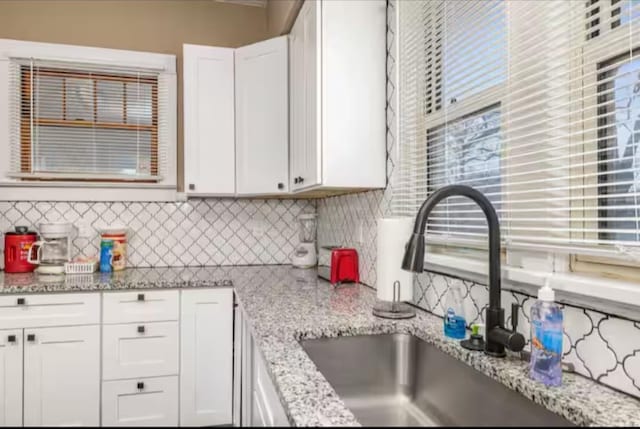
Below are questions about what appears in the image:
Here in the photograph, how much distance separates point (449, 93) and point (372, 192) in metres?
0.70

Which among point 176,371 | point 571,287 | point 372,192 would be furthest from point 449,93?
point 176,371

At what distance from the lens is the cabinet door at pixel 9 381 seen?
218 centimetres

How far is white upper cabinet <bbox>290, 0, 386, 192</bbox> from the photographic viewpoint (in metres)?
1.96

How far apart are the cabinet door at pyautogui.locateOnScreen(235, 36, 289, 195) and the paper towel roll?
3.72 feet

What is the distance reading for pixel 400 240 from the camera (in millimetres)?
1602

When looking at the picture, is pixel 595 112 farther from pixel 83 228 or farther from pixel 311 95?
pixel 83 228

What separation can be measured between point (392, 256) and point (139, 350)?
1541 mm

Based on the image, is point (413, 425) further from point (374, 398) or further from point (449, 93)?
point (449, 93)

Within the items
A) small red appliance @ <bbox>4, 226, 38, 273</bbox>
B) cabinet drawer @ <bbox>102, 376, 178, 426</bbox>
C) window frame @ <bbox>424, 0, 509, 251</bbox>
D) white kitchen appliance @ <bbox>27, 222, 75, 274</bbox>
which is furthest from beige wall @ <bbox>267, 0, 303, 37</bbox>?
cabinet drawer @ <bbox>102, 376, 178, 426</bbox>

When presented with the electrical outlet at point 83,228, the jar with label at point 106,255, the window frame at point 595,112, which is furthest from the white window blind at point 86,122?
the window frame at point 595,112

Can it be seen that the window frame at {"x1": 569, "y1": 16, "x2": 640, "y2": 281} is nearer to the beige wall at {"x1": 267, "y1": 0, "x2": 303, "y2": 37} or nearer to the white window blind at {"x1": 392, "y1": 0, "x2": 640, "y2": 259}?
the white window blind at {"x1": 392, "y1": 0, "x2": 640, "y2": 259}

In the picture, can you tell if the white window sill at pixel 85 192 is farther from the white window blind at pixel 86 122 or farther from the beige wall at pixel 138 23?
the beige wall at pixel 138 23

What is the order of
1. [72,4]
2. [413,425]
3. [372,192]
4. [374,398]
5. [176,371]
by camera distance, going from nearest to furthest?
[413,425], [374,398], [372,192], [176,371], [72,4]

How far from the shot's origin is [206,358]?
2.41m
